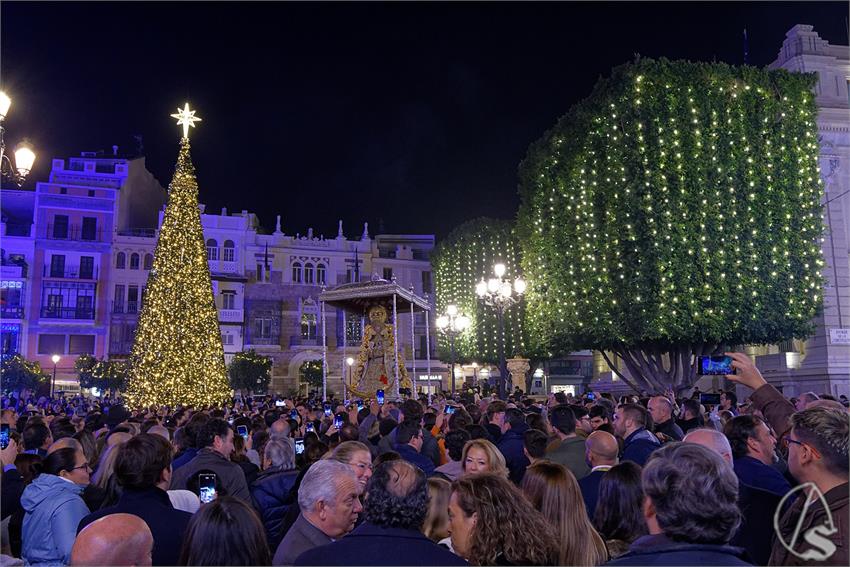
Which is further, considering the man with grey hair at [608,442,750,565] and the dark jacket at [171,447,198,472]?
the dark jacket at [171,447,198,472]

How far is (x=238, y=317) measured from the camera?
1969 inches

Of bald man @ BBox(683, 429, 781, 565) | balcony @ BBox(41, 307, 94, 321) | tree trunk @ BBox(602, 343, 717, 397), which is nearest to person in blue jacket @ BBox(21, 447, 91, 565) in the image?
bald man @ BBox(683, 429, 781, 565)

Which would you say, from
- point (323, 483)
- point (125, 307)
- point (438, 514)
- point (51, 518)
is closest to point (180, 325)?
point (51, 518)

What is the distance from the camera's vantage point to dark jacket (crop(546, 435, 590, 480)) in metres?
7.11

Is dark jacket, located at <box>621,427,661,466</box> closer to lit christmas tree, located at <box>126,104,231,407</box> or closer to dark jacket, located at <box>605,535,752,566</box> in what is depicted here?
dark jacket, located at <box>605,535,752,566</box>

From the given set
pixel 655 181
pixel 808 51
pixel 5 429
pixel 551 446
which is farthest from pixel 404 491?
pixel 808 51

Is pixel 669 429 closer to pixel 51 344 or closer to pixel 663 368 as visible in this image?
pixel 663 368

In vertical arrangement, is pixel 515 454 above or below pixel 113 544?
below

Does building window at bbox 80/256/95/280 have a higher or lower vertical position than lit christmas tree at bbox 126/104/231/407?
higher

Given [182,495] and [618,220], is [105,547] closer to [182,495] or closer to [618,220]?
[182,495]

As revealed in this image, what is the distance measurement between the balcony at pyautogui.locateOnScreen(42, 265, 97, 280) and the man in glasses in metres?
50.4

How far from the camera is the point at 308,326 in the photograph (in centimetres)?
5259

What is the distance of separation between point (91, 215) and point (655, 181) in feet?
129

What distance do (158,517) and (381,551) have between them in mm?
1925
